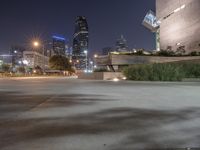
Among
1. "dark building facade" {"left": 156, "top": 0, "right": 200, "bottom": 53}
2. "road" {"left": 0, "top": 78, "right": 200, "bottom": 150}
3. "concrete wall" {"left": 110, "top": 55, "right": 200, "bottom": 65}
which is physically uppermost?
"dark building facade" {"left": 156, "top": 0, "right": 200, "bottom": 53}

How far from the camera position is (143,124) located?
662 centimetres

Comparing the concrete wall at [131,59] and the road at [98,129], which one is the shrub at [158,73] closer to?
the concrete wall at [131,59]

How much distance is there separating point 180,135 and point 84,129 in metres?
2.06

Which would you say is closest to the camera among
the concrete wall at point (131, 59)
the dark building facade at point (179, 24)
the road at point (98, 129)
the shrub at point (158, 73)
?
the road at point (98, 129)

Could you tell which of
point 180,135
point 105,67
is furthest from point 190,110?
point 105,67

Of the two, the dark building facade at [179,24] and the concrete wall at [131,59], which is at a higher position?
the dark building facade at [179,24]

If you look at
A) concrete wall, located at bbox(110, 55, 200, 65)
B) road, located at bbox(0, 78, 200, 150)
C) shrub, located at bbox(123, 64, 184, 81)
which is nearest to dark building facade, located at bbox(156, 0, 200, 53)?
concrete wall, located at bbox(110, 55, 200, 65)

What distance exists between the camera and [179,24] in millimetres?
67188

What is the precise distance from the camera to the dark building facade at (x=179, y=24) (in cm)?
5928

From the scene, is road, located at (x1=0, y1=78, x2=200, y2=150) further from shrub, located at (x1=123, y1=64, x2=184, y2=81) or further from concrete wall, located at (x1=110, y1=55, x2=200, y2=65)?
concrete wall, located at (x1=110, y1=55, x2=200, y2=65)

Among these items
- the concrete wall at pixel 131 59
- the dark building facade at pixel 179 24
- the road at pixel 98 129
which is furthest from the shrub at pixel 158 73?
the dark building facade at pixel 179 24

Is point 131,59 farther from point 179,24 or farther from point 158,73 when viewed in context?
point 179,24

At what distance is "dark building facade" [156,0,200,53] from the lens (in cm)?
5928

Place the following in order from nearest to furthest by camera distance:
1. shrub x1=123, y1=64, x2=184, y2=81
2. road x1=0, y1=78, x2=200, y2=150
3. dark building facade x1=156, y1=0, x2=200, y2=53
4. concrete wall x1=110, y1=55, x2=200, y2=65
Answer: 1. road x1=0, y1=78, x2=200, y2=150
2. shrub x1=123, y1=64, x2=184, y2=81
3. concrete wall x1=110, y1=55, x2=200, y2=65
4. dark building facade x1=156, y1=0, x2=200, y2=53
